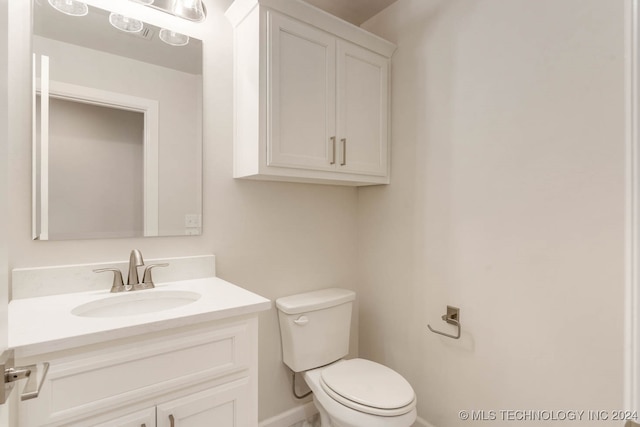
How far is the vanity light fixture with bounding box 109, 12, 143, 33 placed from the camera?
1.34m

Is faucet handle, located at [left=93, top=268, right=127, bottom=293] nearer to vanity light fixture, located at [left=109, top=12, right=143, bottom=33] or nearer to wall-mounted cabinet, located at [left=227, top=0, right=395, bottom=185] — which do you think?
wall-mounted cabinet, located at [left=227, top=0, right=395, bottom=185]

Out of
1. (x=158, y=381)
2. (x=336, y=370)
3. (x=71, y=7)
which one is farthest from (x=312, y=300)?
(x=71, y=7)

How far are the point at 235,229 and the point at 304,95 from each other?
0.73 m

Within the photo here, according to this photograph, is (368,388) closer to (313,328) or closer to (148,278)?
(313,328)

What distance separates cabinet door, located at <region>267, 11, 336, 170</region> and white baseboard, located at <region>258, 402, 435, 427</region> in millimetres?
1364

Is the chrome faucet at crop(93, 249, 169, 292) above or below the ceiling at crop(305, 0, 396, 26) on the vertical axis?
below

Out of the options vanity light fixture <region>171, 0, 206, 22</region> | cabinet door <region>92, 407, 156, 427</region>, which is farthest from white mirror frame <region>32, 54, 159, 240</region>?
cabinet door <region>92, 407, 156, 427</region>

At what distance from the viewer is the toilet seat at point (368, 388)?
1.28m

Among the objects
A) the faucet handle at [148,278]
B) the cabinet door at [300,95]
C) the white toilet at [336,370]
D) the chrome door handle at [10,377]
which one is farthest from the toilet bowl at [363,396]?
the chrome door handle at [10,377]

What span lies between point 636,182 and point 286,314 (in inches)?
56.1

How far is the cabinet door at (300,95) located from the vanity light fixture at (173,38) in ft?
1.34

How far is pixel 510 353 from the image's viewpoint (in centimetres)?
138

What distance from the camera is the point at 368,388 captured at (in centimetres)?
139

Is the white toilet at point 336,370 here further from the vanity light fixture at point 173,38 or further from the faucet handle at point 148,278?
the vanity light fixture at point 173,38
